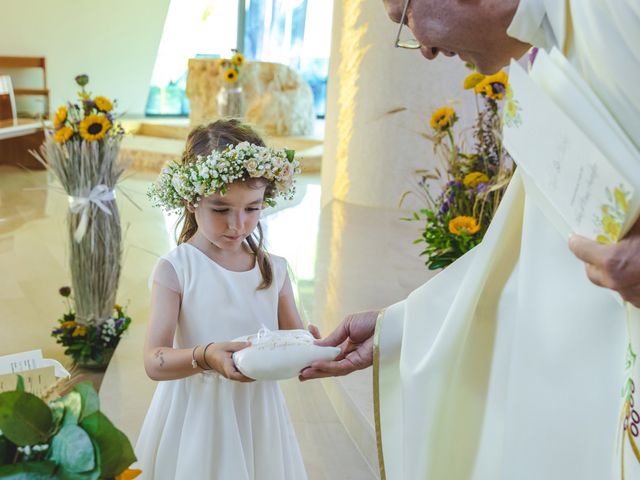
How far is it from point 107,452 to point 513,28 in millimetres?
874

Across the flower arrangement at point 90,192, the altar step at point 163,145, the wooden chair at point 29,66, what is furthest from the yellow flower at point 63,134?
the wooden chair at point 29,66

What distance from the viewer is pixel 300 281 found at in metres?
4.76

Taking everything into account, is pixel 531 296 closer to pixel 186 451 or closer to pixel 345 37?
pixel 186 451

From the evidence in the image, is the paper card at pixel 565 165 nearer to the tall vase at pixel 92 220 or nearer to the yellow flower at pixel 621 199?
the yellow flower at pixel 621 199

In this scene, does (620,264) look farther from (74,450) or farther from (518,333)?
(74,450)

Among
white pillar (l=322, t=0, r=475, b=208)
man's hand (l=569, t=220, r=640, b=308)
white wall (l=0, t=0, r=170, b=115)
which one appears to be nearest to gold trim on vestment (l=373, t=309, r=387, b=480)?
man's hand (l=569, t=220, r=640, b=308)

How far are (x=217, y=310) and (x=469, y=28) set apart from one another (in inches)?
36.5

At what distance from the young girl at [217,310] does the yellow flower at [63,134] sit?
1865 mm

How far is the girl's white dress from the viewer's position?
1991 millimetres

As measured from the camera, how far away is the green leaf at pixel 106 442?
863 mm

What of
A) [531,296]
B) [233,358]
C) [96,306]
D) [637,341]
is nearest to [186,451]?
[233,358]

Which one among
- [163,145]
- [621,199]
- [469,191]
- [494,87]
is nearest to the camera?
[621,199]

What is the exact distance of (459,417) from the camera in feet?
5.28

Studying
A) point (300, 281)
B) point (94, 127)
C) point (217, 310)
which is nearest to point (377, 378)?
point (217, 310)
